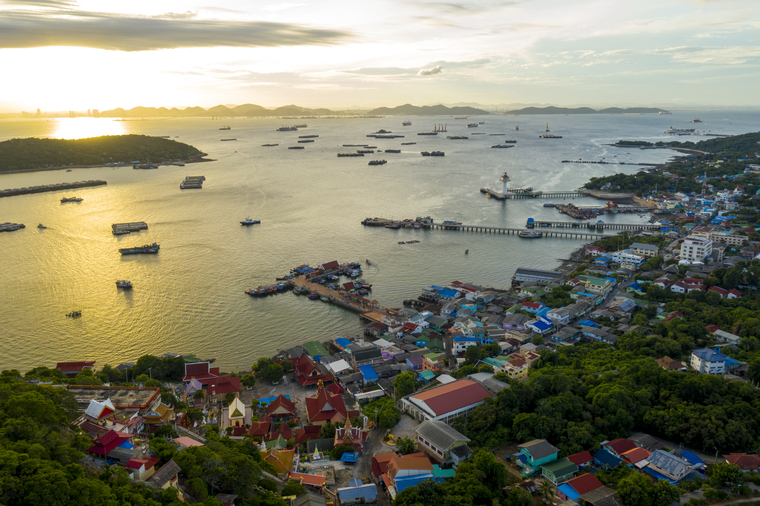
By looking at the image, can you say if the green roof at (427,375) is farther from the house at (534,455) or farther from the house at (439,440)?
the house at (534,455)

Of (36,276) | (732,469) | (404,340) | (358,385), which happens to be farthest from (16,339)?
(732,469)

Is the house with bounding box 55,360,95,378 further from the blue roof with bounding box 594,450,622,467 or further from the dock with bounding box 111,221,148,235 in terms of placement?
the dock with bounding box 111,221,148,235

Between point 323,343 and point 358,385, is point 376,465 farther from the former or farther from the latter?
point 323,343

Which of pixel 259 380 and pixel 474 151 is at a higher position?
pixel 474 151

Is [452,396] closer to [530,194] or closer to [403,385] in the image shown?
[403,385]

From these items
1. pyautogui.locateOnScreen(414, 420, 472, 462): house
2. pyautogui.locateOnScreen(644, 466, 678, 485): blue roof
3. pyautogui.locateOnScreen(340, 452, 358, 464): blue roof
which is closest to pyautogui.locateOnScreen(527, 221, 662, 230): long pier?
pyautogui.locateOnScreen(414, 420, 472, 462): house

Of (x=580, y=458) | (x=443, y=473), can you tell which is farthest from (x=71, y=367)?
(x=580, y=458)
